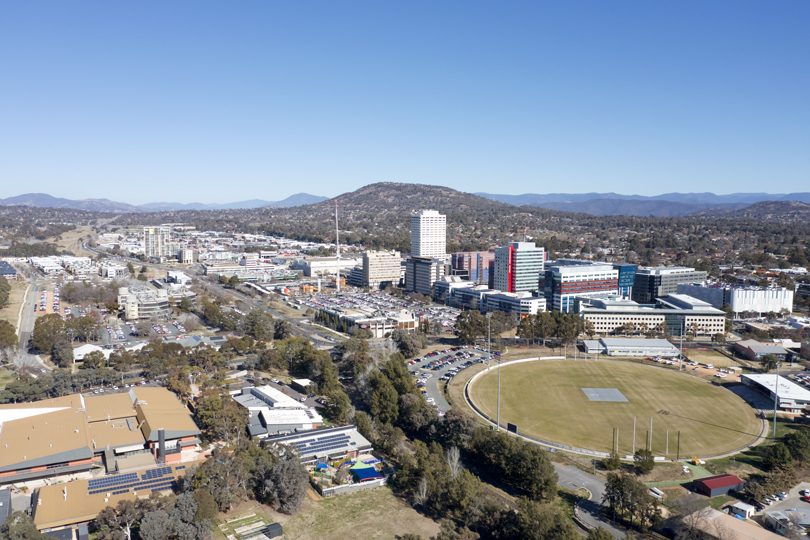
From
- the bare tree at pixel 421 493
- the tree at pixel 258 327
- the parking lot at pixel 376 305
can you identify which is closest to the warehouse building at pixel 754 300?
the parking lot at pixel 376 305

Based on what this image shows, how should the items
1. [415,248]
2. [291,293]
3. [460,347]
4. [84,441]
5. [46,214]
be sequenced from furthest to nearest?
[46,214]
[415,248]
[291,293]
[460,347]
[84,441]

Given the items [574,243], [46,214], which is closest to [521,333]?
[574,243]

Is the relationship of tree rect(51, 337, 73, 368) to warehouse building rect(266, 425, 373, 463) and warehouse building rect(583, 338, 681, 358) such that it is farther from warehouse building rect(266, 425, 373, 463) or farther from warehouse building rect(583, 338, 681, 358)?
warehouse building rect(583, 338, 681, 358)

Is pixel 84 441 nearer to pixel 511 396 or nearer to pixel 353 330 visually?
pixel 511 396

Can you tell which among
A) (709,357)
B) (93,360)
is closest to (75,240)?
(93,360)

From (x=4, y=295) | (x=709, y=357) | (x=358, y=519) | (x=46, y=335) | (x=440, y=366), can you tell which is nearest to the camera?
(x=358, y=519)

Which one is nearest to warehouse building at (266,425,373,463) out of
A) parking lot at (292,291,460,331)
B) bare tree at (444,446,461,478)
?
bare tree at (444,446,461,478)

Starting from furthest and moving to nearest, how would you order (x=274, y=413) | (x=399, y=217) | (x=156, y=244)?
1. (x=399, y=217)
2. (x=156, y=244)
3. (x=274, y=413)

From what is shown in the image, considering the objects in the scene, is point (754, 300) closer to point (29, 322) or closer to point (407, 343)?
point (407, 343)
